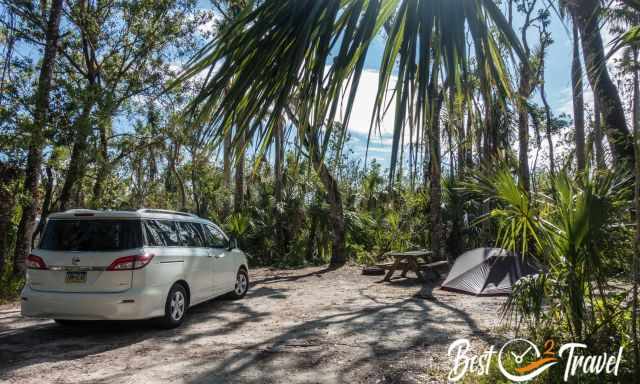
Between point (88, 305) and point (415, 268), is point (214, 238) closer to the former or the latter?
point (88, 305)

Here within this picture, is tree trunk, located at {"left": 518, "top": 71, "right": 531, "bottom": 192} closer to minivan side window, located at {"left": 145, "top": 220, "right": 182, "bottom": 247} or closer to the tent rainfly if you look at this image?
the tent rainfly

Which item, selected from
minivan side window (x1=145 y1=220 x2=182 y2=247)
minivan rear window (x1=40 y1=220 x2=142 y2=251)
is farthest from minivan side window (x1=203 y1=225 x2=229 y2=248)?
minivan rear window (x1=40 y1=220 x2=142 y2=251)

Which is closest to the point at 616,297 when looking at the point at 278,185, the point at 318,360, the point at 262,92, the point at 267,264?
the point at 318,360

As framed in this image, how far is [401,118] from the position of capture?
1.73 metres

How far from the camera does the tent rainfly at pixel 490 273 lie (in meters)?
9.51

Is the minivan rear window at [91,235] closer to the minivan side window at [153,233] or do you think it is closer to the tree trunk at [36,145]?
the minivan side window at [153,233]

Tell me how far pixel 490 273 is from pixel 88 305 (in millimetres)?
7435

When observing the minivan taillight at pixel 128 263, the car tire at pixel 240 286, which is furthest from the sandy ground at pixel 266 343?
the minivan taillight at pixel 128 263

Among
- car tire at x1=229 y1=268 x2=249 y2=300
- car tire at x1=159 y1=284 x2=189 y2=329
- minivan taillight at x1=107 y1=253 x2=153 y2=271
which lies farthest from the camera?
car tire at x1=229 y1=268 x2=249 y2=300

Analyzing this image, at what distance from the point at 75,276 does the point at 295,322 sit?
3.27 metres

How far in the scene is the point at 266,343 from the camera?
619 centimetres

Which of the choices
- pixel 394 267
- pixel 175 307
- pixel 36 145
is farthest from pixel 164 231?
pixel 394 267

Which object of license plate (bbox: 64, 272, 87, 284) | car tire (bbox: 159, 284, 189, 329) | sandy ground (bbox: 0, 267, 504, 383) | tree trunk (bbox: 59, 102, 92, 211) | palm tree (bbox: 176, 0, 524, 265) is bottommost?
sandy ground (bbox: 0, 267, 504, 383)

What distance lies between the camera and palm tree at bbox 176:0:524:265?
5.79 ft
